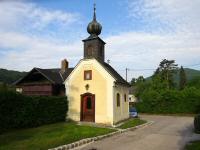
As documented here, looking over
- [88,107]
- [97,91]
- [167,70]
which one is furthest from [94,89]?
[167,70]

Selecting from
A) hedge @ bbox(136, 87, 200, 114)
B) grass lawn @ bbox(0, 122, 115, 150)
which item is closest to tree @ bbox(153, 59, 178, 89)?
hedge @ bbox(136, 87, 200, 114)

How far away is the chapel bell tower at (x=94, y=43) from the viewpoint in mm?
28438

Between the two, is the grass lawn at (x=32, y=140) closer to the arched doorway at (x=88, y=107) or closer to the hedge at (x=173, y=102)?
the arched doorway at (x=88, y=107)

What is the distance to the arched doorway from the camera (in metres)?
27.1

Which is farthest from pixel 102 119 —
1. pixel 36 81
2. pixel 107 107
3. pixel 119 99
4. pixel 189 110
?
pixel 189 110

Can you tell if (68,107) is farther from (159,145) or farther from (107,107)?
(159,145)

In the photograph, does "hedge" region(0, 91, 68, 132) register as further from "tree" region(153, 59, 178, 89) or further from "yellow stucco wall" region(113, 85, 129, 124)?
"tree" region(153, 59, 178, 89)

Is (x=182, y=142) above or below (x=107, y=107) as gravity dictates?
below

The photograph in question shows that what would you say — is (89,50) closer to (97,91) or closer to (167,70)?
(97,91)

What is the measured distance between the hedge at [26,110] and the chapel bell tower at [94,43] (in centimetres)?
540

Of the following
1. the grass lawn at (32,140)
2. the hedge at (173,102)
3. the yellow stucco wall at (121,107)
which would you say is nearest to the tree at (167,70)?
the hedge at (173,102)

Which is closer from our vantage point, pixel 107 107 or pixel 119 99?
pixel 107 107

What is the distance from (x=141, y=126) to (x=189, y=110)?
1956cm

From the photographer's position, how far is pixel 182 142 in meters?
17.5
